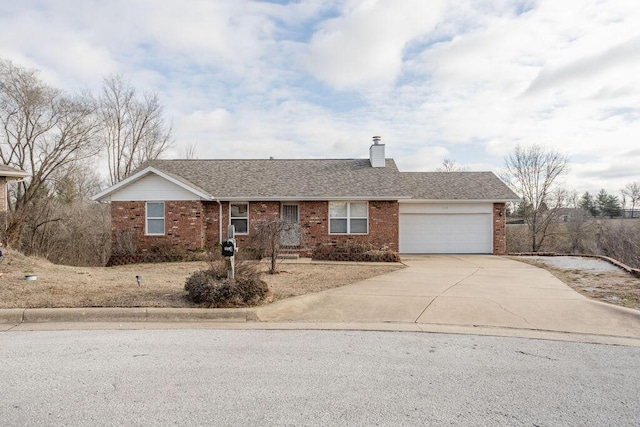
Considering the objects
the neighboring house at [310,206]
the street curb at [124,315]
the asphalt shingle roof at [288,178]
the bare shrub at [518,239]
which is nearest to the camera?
the street curb at [124,315]

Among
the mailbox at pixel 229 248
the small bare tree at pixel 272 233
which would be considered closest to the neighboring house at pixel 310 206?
the small bare tree at pixel 272 233

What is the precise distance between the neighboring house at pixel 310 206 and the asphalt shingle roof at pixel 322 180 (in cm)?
5

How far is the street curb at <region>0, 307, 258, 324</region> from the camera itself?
7.18 metres

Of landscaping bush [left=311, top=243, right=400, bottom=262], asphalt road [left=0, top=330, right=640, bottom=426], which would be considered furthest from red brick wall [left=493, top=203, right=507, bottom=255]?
asphalt road [left=0, top=330, right=640, bottom=426]

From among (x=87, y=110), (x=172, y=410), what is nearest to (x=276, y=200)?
(x=172, y=410)

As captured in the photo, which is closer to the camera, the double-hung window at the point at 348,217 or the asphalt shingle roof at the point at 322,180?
the asphalt shingle roof at the point at 322,180

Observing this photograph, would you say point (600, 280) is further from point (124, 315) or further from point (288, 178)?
point (288, 178)

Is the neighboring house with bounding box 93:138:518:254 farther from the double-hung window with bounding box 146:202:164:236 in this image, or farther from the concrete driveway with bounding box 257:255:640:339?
the concrete driveway with bounding box 257:255:640:339

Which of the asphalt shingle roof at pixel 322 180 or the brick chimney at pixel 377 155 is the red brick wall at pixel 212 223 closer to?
the asphalt shingle roof at pixel 322 180

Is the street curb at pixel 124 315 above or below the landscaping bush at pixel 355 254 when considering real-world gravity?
below

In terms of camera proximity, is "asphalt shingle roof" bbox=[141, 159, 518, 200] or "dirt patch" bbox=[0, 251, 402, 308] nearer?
"dirt patch" bbox=[0, 251, 402, 308]

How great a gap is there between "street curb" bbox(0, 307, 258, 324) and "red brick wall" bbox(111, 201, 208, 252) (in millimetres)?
10938

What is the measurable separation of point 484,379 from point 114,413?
143 inches

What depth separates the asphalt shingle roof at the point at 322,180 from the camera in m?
19.1
